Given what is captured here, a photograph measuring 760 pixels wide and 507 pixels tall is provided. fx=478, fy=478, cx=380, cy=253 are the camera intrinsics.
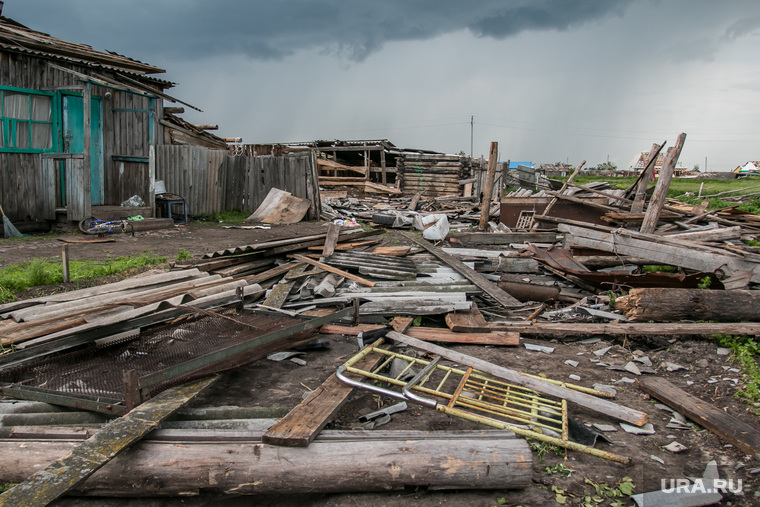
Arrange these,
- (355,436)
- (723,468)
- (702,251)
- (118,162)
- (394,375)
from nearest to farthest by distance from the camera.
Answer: (355,436)
(723,468)
(394,375)
(702,251)
(118,162)

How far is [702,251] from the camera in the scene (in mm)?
7031

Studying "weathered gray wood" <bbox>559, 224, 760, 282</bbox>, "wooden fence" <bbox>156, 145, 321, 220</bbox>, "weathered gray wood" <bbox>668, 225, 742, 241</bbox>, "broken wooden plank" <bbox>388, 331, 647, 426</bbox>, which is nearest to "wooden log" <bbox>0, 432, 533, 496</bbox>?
"broken wooden plank" <bbox>388, 331, 647, 426</bbox>

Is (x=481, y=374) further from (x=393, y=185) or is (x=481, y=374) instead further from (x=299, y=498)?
(x=393, y=185)

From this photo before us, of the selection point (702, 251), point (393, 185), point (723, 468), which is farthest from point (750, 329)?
point (393, 185)

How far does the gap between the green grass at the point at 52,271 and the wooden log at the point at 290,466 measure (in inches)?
157

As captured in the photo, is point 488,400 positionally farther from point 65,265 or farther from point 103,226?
point 103,226

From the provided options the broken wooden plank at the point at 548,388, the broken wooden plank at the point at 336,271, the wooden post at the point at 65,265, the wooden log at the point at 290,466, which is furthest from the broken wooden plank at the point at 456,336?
the wooden post at the point at 65,265

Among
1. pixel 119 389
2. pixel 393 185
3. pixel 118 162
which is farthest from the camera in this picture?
pixel 393 185

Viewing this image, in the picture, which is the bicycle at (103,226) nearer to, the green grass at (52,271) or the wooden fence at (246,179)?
the green grass at (52,271)

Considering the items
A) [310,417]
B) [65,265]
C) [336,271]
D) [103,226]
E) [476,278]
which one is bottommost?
[310,417]

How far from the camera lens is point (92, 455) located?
2.43 metres

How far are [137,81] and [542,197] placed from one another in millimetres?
11531

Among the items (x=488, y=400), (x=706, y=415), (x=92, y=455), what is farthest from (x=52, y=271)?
(x=706, y=415)

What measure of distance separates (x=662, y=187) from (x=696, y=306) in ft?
13.4
